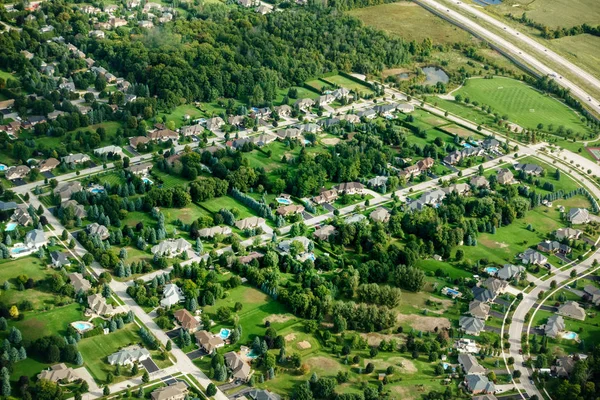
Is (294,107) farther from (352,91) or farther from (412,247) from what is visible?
(412,247)

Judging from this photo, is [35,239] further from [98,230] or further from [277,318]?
[277,318]

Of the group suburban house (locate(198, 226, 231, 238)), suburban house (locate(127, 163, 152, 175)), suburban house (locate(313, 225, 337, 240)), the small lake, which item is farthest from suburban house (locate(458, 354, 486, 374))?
the small lake

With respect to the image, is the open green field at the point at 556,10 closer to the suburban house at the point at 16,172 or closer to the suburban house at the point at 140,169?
the suburban house at the point at 140,169

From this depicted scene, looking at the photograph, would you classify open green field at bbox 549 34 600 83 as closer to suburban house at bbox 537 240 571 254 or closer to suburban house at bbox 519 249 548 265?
suburban house at bbox 537 240 571 254

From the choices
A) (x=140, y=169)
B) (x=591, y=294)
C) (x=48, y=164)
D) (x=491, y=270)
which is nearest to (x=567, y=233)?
(x=591, y=294)

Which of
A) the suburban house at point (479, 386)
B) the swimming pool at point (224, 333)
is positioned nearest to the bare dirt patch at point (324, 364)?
the swimming pool at point (224, 333)

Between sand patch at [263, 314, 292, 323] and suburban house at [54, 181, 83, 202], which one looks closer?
sand patch at [263, 314, 292, 323]

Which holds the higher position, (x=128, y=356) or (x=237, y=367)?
(x=237, y=367)

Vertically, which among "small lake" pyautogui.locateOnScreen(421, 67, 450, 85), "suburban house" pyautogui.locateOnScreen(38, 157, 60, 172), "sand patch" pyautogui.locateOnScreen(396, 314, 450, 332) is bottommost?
"suburban house" pyautogui.locateOnScreen(38, 157, 60, 172)
